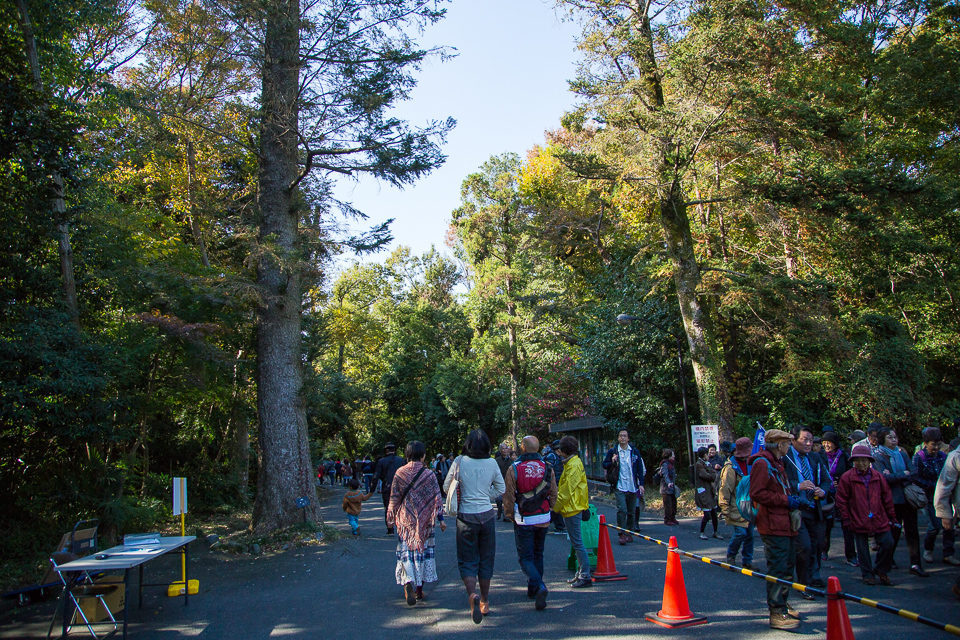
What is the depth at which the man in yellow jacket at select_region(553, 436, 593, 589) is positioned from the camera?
276 inches

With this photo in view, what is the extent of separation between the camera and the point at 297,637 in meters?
5.90

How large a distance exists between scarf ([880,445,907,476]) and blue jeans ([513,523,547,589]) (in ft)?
Result: 16.6

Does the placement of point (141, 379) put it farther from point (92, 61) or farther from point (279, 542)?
point (92, 61)

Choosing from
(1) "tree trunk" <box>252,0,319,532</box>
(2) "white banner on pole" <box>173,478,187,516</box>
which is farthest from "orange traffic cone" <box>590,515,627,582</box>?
(1) "tree trunk" <box>252,0,319,532</box>

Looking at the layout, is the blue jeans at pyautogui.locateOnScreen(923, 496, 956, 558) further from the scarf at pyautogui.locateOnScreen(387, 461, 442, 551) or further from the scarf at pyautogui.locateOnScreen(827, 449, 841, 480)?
the scarf at pyautogui.locateOnScreen(387, 461, 442, 551)

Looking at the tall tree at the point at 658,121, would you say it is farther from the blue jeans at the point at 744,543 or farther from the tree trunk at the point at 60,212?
the tree trunk at the point at 60,212

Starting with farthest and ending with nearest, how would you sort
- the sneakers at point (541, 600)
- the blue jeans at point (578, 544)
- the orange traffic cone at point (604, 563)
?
the orange traffic cone at point (604, 563) < the blue jeans at point (578, 544) < the sneakers at point (541, 600)

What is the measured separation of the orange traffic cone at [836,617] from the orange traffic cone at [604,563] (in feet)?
11.0

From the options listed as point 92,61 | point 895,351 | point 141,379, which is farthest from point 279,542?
point 895,351

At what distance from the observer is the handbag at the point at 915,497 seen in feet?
25.4

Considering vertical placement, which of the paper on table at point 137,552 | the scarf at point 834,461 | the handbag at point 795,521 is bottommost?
the paper on table at point 137,552

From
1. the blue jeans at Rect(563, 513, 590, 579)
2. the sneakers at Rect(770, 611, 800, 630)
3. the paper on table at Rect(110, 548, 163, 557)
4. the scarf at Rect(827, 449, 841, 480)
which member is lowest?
the sneakers at Rect(770, 611, 800, 630)

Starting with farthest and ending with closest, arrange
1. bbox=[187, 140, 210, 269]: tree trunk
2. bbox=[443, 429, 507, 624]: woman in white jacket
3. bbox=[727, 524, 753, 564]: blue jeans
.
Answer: bbox=[187, 140, 210, 269]: tree trunk < bbox=[727, 524, 753, 564]: blue jeans < bbox=[443, 429, 507, 624]: woman in white jacket

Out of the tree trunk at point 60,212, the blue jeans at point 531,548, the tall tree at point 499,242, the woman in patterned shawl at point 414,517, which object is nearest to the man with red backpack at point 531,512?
the blue jeans at point 531,548
